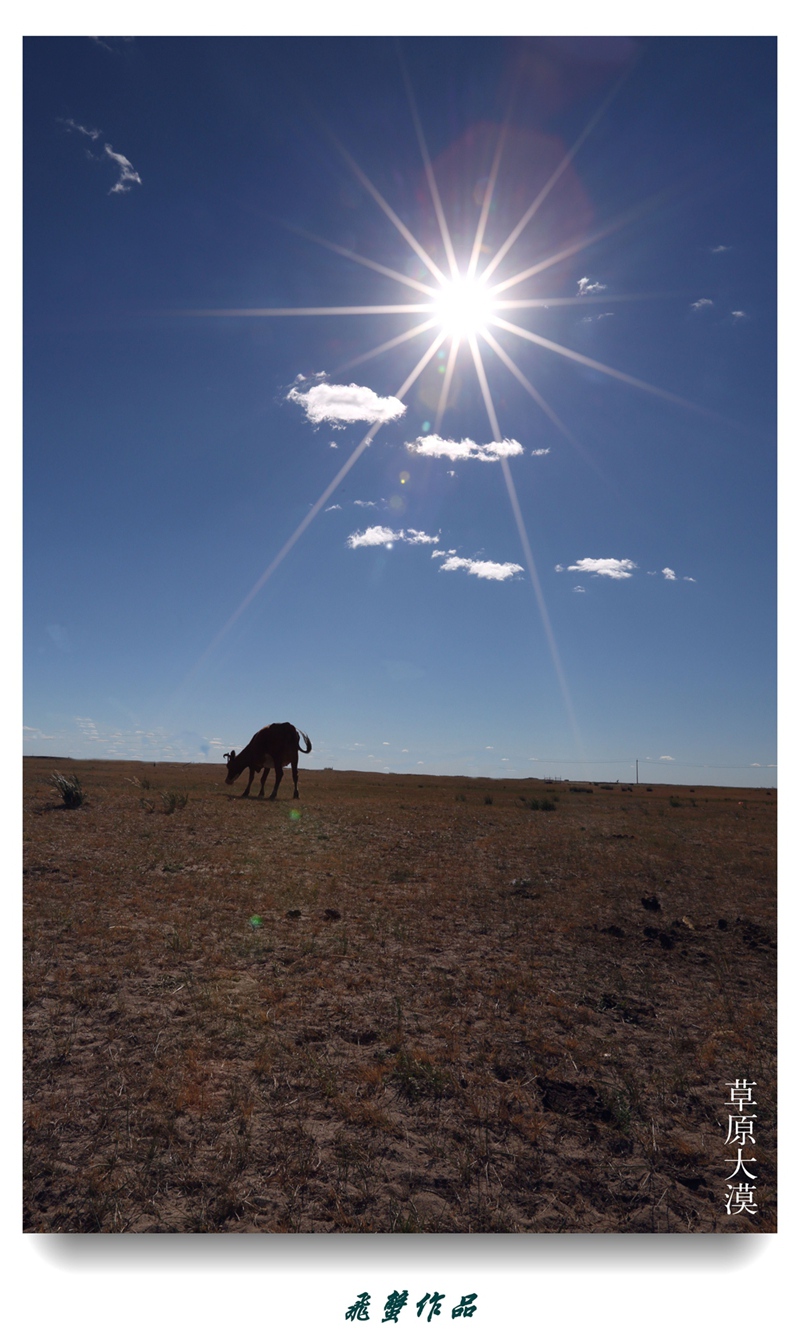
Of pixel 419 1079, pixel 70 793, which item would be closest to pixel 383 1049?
pixel 419 1079

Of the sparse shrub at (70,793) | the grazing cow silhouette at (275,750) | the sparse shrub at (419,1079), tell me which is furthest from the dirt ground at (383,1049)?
the grazing cow silhouette at (275,750)

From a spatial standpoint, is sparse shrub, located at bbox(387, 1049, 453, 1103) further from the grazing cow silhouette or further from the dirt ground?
the grazing cow silhouette

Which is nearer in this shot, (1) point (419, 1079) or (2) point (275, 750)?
(1) point (419, 1079)

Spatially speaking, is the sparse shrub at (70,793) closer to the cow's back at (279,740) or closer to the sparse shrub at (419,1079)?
the cow's back at (279,740)

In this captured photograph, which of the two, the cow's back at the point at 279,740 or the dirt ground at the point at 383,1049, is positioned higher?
the cow's back at the point at 279,740

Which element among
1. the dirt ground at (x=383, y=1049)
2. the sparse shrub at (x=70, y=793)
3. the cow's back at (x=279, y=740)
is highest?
the cow's back at (x=279, y=740)

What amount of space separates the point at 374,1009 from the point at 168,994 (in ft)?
7.69

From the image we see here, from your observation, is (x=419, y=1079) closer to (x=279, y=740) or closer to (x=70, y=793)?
(x=70, y=793)

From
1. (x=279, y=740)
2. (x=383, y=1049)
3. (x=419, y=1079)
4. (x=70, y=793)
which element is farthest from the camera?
(x=279, y=740)

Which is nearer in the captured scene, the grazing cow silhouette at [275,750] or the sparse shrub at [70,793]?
the sparse shrub at [70,793]

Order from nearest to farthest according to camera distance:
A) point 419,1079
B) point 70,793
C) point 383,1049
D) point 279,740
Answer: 1. point 419,1079
2. point 383,1049
3. point 70,793
4. point 279,740

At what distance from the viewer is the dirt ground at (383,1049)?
13.7 ft

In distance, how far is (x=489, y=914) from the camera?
11.2m

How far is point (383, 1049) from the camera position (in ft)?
19.7
